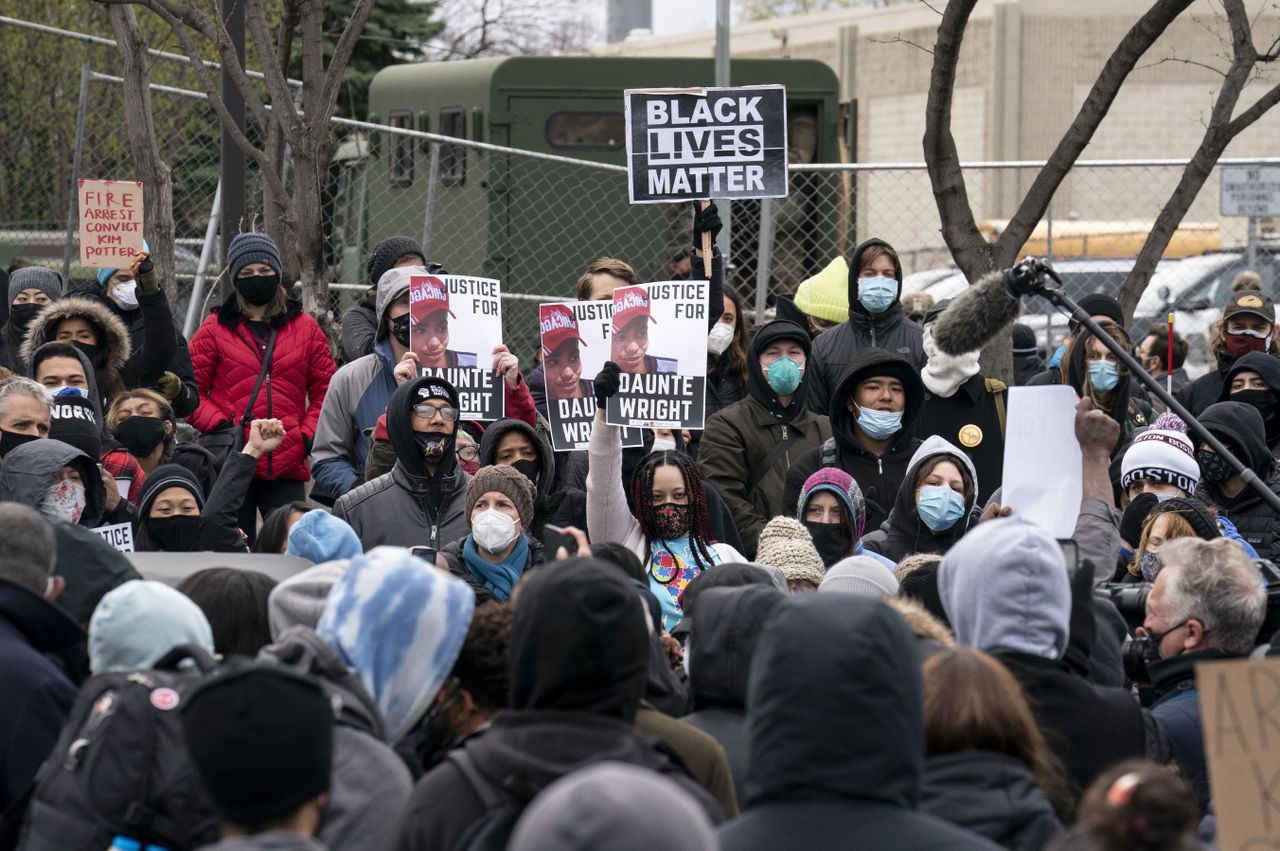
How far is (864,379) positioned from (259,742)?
16.3 ft

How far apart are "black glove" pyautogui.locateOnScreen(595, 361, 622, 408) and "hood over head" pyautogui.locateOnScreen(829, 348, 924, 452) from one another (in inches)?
42.6

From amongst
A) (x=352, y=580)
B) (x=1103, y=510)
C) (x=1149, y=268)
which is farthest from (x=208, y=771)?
(x=1149, y=268)

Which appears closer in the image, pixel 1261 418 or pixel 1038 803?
pixel 1038 803

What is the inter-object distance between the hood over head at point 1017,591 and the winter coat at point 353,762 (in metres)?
1.31

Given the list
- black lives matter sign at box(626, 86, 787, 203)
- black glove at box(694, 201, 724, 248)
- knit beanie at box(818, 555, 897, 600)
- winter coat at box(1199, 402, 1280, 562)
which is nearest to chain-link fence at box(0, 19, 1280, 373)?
black lives matter sign at box(626, 86, 787, 203)

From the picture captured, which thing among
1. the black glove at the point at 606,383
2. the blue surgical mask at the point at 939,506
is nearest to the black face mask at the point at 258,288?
the black glove at the point at 606,383

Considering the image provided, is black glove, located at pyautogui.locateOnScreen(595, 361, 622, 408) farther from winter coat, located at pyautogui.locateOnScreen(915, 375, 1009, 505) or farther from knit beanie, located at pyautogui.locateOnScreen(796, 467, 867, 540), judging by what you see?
winter coat, located at pyautogui.locateOnScreen(915, 375, 1009, 505)

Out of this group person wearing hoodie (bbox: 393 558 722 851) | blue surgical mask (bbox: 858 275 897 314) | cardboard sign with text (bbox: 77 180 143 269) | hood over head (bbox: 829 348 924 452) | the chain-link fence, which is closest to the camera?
person wearing hoodie (bbox: 393 558 722 851)

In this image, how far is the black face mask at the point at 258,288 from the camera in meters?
8.48

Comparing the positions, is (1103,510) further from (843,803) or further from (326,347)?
(326,347)

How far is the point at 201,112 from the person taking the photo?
14.4 meters

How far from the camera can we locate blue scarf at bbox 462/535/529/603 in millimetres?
6457

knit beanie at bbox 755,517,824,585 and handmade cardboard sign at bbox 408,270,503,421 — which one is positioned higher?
handmade cardboard sign at bbox 408,270,503,421

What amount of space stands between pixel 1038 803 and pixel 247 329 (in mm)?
5892
